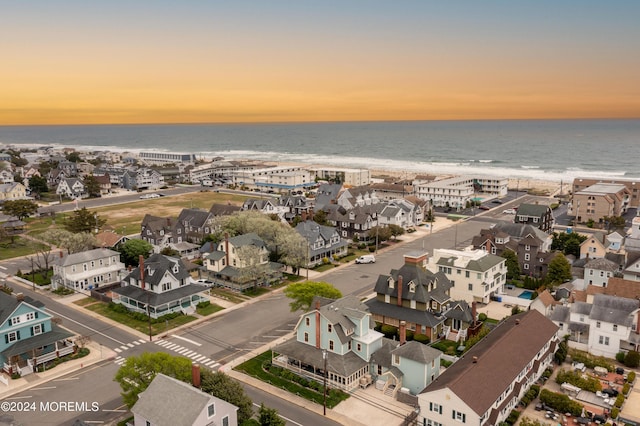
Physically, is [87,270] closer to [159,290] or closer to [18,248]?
[159,290]

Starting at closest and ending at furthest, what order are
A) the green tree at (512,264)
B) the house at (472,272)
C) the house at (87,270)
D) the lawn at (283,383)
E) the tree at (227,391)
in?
the tree at (227,391)
the lawn at (283,383)
the house at (472,272)
the house at (87,270)
the green tree at (512,264)

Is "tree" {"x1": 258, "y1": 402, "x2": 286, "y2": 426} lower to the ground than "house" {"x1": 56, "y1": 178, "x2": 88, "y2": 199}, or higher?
lower

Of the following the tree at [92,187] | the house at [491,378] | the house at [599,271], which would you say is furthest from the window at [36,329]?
the tree at [92,187]

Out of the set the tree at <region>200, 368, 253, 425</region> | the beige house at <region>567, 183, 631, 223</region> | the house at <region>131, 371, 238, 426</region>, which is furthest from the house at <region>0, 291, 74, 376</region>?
the beige house at <region>567, 183, 631, 223</region>

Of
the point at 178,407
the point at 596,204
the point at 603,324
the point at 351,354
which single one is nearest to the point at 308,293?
the point at 351,354

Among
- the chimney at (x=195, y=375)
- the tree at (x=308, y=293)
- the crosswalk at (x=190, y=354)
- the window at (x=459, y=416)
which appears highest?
the chimney at (x=195, y=375)

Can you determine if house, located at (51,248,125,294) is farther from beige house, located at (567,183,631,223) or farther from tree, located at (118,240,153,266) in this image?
beige house, located at (567,183,631,223)

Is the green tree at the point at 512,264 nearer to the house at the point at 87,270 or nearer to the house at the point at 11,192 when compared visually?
the house at the point at 87,270
